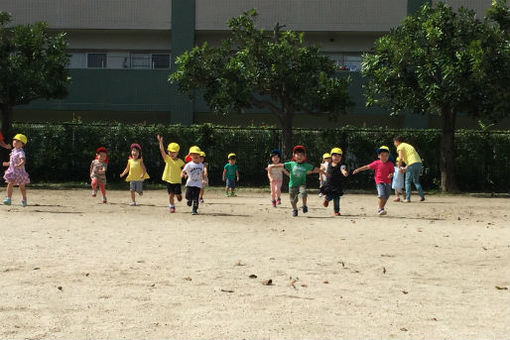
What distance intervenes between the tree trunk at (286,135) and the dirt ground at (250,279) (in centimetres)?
1229

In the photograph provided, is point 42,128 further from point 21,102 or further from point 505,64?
point 505,64

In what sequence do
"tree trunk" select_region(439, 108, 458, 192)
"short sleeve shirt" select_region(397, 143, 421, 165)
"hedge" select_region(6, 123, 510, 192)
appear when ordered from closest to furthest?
"short sleeve shirt" select_region(397, 143, 421, 165)
"tree trunk" select_region(439, 108, 458, 192)
"hedge" select_region(6, 123, 510, 192)

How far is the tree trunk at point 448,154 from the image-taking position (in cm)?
2525

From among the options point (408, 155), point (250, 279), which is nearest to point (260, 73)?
point (408, 155)

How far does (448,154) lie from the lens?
25.3 meters

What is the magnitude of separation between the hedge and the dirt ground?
13.5 metres

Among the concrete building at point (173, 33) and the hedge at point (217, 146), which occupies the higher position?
the concrete building at point (173, 33)

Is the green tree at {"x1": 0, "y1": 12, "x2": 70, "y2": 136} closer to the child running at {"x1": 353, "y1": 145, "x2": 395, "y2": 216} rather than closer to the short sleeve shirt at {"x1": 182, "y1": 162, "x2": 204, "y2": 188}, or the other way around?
the short sleeve shirt at {"x1": 182, "y1": 162, "x2": 204, "y2": 188}

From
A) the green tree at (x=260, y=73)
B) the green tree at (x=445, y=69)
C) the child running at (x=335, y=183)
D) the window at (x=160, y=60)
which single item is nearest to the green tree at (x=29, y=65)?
the green tree at (x=260, y=73)

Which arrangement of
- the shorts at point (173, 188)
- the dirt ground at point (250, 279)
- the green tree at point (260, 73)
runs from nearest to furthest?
1. the dirt ground at point (250, 279)
2. the shorts at point (173, 188)
3. the green tree at point (260, 73)

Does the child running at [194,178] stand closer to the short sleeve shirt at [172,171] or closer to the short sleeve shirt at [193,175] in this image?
the short sleeve shirt at [193,175]

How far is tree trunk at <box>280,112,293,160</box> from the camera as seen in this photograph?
83.9 feet

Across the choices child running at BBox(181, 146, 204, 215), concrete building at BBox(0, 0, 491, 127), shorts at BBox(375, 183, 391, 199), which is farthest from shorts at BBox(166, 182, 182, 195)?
concrete building at BBox(0, 0, 491, 127)

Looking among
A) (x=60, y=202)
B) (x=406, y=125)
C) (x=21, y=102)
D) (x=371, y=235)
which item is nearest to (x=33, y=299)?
(x=371, y=235)
